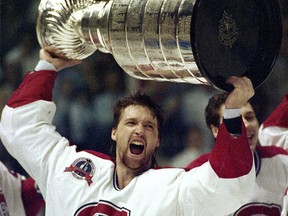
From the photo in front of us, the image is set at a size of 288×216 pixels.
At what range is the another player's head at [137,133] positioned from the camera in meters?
1.49

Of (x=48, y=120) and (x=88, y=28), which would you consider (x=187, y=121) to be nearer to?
(x=48, y=120)

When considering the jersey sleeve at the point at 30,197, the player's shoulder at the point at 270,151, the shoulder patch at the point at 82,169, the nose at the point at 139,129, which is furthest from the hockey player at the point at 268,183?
the jersey sleeve at the point at 30,197

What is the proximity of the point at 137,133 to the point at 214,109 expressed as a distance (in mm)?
355

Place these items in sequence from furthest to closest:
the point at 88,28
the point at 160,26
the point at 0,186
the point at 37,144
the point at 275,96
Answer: the point at 275,96 → the point at 0,186 → the point at 37,144 → the point at 88,28 → the point at 160,26

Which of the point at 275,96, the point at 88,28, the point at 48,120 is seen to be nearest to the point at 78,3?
the point at 88,28

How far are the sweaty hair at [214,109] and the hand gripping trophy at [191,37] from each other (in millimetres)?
486

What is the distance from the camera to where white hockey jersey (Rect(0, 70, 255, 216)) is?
4.13 ft

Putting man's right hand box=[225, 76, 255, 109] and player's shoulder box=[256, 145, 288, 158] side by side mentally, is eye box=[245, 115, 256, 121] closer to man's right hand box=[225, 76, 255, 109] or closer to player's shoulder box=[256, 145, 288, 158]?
player's shoulder box=[256, 145, 288, 158]

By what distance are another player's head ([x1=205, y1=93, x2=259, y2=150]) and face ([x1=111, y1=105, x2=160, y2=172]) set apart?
0.26 metres

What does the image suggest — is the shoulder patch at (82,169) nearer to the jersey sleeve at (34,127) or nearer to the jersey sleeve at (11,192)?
the jersey sleeve at (34,127)

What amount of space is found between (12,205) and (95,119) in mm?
379

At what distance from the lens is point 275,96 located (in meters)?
1.90

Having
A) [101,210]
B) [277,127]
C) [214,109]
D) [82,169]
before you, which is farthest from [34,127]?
[277,127]

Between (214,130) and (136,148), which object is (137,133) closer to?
(136,148)
